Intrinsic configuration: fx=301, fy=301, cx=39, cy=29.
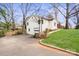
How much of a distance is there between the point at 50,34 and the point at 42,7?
32cm

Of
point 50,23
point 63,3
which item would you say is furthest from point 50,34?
point 63,3

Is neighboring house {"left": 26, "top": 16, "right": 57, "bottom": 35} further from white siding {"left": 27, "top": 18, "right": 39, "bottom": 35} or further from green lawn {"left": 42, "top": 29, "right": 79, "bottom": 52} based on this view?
green lawn {"left": 42, "top": 29, "right": 79, "bottom": 52}

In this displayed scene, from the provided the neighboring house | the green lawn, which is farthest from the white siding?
the green lawn

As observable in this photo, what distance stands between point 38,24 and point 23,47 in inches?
12.2

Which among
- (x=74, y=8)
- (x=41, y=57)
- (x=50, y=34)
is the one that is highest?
(x=74, y=8)

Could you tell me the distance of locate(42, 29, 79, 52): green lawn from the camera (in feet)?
10.9

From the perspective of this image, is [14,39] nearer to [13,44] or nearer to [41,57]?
[13,44]

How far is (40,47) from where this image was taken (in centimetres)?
337

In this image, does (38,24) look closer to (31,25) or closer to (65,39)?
(31,25)

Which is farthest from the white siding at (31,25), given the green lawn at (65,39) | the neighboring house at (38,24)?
the green lawn at (65,39)

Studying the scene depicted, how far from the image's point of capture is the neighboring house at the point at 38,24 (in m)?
3.38

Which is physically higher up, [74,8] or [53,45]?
[74,8]

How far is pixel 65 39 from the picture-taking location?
3385 millimetres

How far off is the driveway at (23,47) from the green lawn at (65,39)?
84mm
